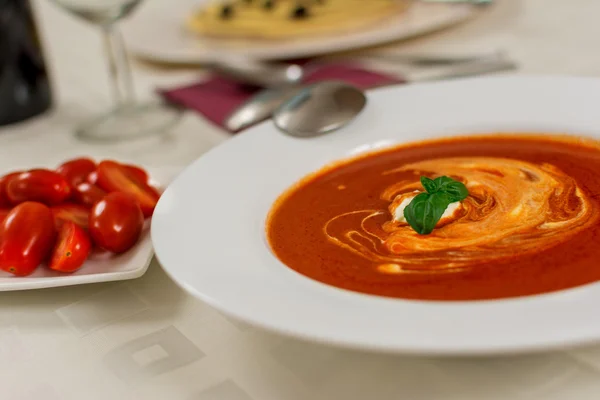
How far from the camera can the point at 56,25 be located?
385 centimetres

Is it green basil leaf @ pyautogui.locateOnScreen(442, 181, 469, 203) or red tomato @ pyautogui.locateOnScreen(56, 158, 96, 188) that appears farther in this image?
red tomato @ pyautogui.locateOnScreen(56, 158, 96, 188)

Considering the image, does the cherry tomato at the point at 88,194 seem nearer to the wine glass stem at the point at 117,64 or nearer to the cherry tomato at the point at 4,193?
the cherry tomato at the point at 4,193

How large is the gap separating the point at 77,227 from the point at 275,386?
470 mm

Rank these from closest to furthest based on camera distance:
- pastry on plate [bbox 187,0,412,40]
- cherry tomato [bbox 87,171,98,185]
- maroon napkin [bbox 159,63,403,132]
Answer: cherry tomato [bbox 87,171,98,185] < maroon napkin [bbox 159,63,403,132] < pastry on plate [bbox 187,0,412,40]

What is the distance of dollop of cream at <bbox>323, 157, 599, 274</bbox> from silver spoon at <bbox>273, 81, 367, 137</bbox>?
0.84 feet

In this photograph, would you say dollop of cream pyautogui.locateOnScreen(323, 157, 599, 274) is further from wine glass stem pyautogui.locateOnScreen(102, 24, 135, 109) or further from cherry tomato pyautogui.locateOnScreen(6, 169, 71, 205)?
wine glass stem pyautogui.locateOnScreen(102, 24, 135, 109)

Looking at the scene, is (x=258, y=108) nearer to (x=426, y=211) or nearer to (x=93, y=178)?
(x=93, y=178)

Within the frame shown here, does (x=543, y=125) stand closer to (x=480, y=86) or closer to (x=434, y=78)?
(x=480, y=86)

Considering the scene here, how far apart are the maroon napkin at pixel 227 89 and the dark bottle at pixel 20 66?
0.37 m

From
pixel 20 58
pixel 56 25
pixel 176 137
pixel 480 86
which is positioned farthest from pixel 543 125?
pixel 56 25

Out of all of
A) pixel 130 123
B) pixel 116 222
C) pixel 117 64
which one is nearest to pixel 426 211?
pixel 116 222

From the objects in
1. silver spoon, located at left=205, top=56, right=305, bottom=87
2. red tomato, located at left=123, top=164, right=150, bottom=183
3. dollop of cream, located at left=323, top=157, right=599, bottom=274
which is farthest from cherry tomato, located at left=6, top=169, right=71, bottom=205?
silver spoon, located at left=205, top=56, right=305, bottom=87

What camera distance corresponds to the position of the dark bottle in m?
2.21

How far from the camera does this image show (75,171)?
1.53 meters
